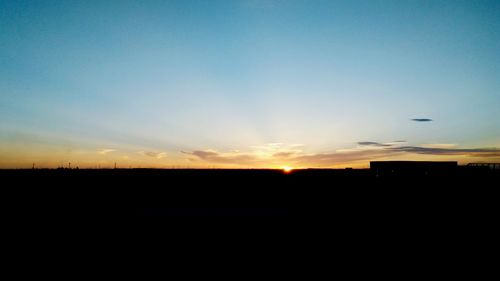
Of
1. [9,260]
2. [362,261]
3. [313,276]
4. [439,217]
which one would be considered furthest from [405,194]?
[9,260]

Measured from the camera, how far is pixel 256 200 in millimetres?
19609

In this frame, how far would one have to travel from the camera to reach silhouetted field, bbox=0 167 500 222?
48.5 ft

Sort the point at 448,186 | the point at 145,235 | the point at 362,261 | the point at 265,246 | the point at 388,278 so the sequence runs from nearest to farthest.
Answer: the point at 388,278 < the point at 362,261 < the point at 265,246 < the point at 145,235 < the point at 448,186

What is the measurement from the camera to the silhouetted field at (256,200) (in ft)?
48.5

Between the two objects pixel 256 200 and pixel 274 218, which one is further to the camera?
pixel 256 200

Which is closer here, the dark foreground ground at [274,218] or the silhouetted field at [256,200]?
the dark foreground ground at [274,218]

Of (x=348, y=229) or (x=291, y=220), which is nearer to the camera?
(x=348, y=229)

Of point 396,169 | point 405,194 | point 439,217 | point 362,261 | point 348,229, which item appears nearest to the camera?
point 362,261

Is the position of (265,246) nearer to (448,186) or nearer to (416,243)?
(416,243)

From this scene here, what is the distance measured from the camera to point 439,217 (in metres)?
13.7

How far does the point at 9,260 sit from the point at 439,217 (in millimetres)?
17510

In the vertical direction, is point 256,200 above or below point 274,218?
above

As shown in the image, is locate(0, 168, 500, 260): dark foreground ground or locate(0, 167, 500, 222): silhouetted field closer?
locate(0, 168, 500, 260): dark foreground ground

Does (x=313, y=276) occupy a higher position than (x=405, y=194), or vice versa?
(x=405, y=194)
